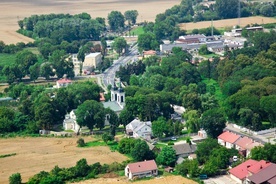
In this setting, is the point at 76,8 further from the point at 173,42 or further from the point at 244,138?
the point at 244,138

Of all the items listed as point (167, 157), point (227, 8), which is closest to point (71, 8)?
point (227, 8)

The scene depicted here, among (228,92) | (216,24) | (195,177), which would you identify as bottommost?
(195,177)

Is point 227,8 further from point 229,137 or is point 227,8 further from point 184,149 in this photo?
point 184,149

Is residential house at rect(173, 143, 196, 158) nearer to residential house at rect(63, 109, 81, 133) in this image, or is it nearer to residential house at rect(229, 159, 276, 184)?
residential house at rect(229, 159, 276, 184)

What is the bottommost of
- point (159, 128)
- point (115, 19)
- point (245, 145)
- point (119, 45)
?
point (245, 145)

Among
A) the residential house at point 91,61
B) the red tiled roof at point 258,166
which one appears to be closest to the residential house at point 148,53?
the residential house at point 91,61

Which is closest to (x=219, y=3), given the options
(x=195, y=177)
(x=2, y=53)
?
(x=2, y=53)

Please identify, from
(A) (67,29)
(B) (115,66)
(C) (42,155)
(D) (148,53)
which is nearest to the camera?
(C) (42,155)
